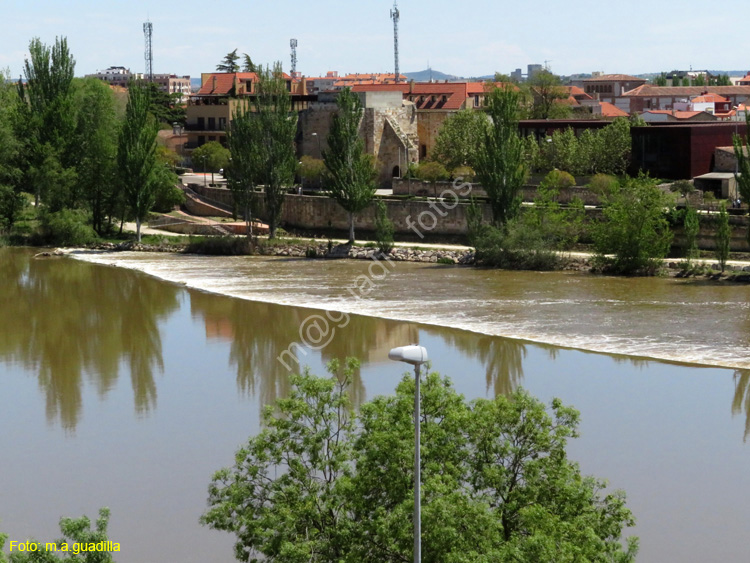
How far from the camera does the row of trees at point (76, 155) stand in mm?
43031

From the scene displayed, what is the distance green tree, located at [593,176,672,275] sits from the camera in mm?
34812

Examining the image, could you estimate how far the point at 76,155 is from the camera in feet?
150

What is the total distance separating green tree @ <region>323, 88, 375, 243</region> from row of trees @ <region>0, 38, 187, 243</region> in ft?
24.6

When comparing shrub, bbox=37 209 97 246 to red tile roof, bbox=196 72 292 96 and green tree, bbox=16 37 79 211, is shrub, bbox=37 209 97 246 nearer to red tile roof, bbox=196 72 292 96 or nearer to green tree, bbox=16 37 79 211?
green tree, bbox=16 37 79 211

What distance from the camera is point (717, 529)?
13.8 meters

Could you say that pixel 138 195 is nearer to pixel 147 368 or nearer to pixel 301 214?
pixel 301 214

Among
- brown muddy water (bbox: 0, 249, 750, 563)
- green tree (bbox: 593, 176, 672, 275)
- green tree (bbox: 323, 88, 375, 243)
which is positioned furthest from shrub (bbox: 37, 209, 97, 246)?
green tree (bbox: 593, 176, 672, 275)

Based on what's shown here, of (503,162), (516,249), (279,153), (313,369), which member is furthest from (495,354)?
(279,153)

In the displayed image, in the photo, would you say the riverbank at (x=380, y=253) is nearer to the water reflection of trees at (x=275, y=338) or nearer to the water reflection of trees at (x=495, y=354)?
the water reflection of trees at (x=275, y=338)

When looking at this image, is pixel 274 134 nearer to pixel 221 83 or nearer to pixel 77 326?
pixel 77 326

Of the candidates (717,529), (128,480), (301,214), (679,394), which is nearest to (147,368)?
(128,480)

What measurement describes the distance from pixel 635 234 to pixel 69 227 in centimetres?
2252

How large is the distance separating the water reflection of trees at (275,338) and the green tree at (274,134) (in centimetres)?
1129

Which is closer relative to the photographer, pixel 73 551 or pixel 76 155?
pixel 73 551
